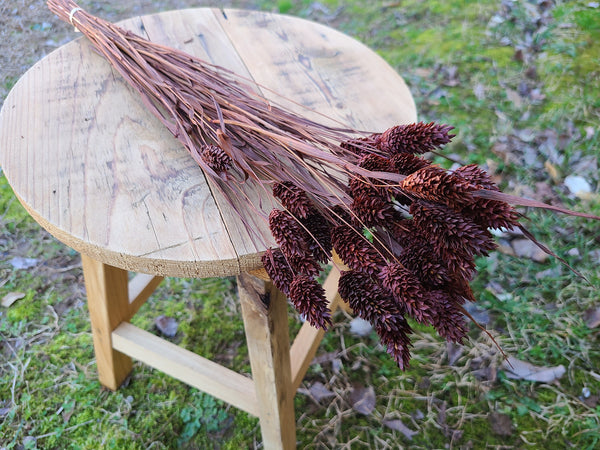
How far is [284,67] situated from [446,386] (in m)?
1.13

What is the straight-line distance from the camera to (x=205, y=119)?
1.01m

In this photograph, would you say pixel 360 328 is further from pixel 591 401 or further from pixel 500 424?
pixel 591 401

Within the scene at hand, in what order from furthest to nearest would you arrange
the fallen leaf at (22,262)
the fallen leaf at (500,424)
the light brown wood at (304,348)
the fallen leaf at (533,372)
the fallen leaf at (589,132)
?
the fallen leaf at (589,132)
the fallen leaf at (22,262)
the fallen leaf at (533,372)
the fallen leaf at (500,424)
the light brown wood at (304,348)

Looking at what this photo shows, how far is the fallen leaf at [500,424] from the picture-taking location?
151cm

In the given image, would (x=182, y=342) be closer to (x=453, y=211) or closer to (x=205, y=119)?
(x=205, y=119)

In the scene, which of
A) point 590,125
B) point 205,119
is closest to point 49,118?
point 205,119

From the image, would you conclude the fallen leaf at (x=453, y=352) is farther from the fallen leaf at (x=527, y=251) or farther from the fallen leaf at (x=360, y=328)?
→ the fallen leaf at (x=527, y=251)

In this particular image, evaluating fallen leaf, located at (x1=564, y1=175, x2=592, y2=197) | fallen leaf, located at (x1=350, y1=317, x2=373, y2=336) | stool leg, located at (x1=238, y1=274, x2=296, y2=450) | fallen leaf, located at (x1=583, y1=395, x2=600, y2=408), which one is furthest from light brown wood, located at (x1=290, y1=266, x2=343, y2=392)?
fallen leaf, located at (x1=564, y1=175, x2=592, y2=197)

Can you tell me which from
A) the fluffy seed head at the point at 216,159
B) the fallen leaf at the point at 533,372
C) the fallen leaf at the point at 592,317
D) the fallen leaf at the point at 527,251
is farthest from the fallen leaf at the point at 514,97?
the fluffy seed head at the point at 216,159

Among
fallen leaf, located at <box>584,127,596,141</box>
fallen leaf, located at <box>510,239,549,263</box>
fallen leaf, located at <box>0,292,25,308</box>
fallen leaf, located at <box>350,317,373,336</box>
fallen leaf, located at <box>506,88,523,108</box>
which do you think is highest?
fallen leaf, located at <box>506,88,523,108</box>

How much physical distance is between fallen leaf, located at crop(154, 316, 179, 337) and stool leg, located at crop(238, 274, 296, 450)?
645 millimetres

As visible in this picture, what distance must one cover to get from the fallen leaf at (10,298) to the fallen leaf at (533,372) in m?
1.76

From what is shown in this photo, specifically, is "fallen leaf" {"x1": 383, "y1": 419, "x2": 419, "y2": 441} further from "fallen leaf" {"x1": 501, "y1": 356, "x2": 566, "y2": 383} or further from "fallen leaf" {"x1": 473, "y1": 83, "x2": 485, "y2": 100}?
"fallen leaf" {"x1": 473, "y1": 83, "x2": 485, "y2": 100}

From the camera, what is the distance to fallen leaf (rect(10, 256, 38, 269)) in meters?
1.95
